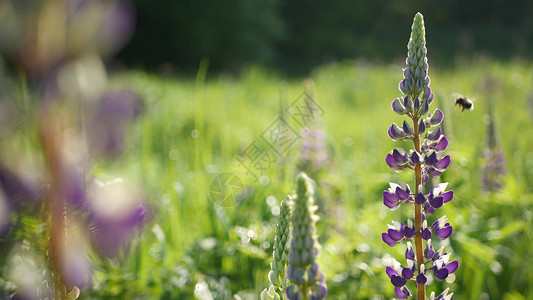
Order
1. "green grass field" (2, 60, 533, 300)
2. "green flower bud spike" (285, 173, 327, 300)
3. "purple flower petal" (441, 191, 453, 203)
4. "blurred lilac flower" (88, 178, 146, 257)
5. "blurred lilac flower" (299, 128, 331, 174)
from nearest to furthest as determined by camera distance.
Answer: "green flower bud spike" (285, 173, 327, 300)
"blurred lilac flower" (88, 178, 146, 257)
"purple flower petal" (441, 191, 453, 203)
"green grass field" (2, 60, 533, 300)
"blurred lilac flower" (299, 128, 331, 174)

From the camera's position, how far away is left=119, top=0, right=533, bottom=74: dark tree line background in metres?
20.1

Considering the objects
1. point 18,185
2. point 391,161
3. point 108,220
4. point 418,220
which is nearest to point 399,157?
point 391,161

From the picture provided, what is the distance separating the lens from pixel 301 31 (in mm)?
24781

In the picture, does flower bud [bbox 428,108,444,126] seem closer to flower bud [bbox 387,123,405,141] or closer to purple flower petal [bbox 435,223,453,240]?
flower bud [bbox 387,123,405,141]

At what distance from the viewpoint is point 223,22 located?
66.5 ft

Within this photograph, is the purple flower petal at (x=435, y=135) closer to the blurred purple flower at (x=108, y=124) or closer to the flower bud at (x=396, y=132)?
the flower bud at (x=396, y=132)

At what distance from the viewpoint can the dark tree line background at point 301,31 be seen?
2009 centimetres

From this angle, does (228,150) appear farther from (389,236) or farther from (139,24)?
(139,24)

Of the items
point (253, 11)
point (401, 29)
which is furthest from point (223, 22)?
point (401, 29)

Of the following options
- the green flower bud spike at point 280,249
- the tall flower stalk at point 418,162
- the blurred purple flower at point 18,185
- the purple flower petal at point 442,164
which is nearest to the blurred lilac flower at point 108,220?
the blurred purple flower at point 18,185

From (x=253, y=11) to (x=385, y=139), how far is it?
652 inches

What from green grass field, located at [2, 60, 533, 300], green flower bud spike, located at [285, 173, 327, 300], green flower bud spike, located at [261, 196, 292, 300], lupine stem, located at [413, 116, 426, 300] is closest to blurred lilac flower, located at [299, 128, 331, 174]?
green grass field, located at [2, 60, 533, 300]

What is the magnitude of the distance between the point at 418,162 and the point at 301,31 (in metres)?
24.8

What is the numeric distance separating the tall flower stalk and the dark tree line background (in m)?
17.8
